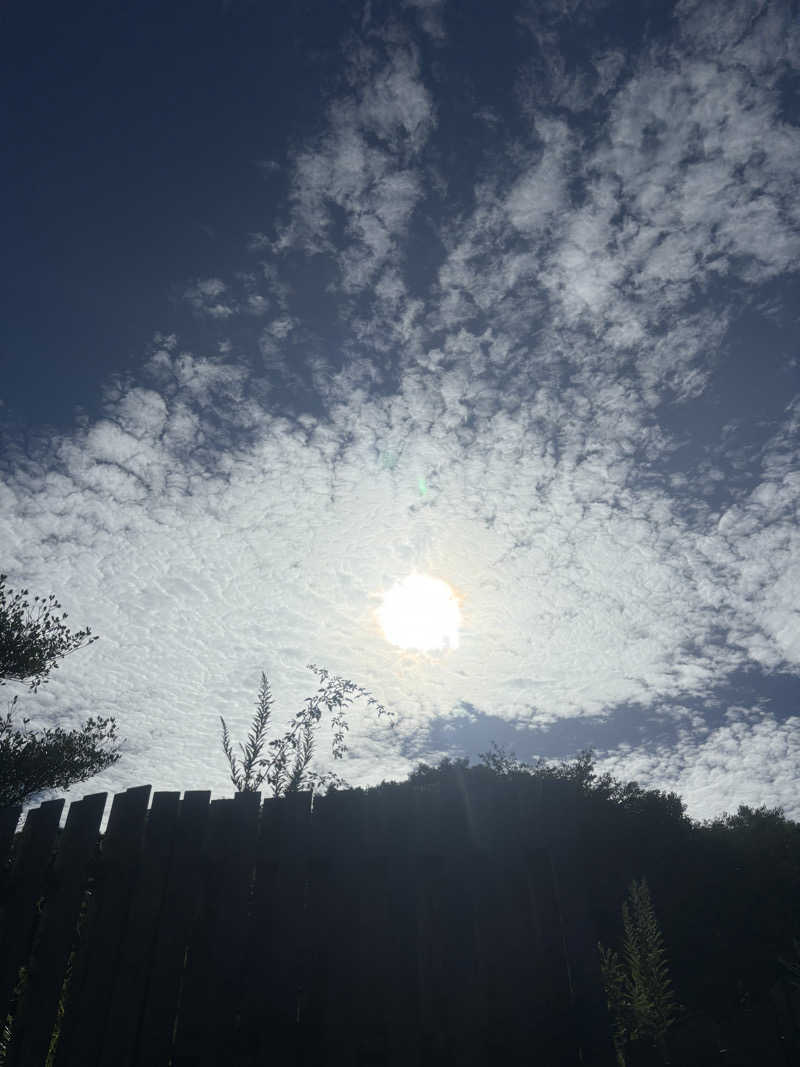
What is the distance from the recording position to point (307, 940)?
3.23 meters

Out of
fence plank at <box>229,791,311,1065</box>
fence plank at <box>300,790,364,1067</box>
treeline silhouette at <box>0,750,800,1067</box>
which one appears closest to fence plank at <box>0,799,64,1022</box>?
treeline silhouette at <box>0,750,800,1067</box>

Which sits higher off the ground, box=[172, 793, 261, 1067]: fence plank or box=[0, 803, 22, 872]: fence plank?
box=[0, 803, 22, 872]: fence plank

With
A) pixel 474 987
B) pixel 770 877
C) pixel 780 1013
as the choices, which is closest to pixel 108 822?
pixel 474 987

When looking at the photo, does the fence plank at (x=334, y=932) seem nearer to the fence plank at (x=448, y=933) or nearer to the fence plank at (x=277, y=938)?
the fence plank at (x=277, y=938)

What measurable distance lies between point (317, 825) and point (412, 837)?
584 mm

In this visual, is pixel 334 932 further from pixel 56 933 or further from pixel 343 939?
pixel 56 933

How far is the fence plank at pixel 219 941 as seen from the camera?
10.3 ft

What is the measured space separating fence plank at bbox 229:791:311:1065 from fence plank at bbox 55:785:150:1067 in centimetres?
89

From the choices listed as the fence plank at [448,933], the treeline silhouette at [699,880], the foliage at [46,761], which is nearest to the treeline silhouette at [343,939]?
the fence plank at [448,933]

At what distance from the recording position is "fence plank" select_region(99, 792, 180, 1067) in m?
3.28

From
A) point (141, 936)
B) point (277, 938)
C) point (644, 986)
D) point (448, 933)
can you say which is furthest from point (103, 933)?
point (644, 986)

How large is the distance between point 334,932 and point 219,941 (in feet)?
2.26

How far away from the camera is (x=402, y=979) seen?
3.06 m

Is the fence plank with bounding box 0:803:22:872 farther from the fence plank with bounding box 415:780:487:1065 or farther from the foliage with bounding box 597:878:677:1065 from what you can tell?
the foliage with bounding box 597:878:677:1065
